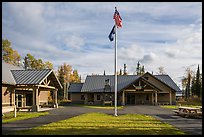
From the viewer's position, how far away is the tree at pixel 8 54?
4686 cm

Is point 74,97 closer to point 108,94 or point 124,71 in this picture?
point 108,94

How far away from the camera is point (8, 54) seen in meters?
48.3

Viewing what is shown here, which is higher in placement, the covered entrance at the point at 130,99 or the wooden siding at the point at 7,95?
the wooden siding at the point at 7,95

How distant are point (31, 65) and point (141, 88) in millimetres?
27224

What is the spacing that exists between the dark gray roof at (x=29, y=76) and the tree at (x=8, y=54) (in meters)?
20.4

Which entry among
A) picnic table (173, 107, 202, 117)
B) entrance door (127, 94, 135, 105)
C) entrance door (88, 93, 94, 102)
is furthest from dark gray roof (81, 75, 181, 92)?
picnic table (173, 107, 202, 117)

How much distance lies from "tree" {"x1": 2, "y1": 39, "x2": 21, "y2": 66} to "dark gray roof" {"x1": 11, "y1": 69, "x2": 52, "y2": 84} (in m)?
20.4

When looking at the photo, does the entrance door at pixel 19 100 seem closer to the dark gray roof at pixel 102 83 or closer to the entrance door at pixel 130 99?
the dark gray roof at pixel 102 83

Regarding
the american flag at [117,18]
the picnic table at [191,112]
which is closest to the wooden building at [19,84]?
the american flag at [117,18]

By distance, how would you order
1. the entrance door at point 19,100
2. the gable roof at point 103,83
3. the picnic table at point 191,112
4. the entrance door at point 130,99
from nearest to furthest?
the picnic table at point 191,112 → the entrance door at point 19,100 → the entrance door at point 130,99 → the gable roof at point 103,83

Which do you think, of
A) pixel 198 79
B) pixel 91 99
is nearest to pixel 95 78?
pixel 91 99

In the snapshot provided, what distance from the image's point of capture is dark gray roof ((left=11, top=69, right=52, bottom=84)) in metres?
26.0

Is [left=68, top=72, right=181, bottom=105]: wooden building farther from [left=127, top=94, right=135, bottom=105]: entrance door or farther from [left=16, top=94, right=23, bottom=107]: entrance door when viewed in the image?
[left=16, top=94, right=23, bottom=107]: entrance door

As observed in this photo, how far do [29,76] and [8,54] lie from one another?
23474 millimetres
